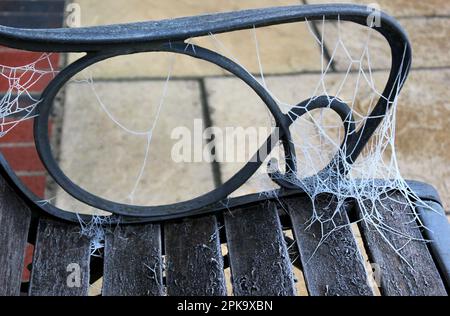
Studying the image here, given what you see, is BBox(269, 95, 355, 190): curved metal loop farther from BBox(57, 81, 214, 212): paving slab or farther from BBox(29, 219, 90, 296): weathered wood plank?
BBox(57, 81, 214, 212): paving slab

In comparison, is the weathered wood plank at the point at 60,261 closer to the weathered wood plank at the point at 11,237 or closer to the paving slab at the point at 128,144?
the weathered wood plank at the point at 11,237

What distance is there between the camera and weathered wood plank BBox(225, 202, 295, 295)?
37.7 inches

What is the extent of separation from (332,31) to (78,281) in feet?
5.88

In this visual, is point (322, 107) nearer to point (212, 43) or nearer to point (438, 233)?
point (438, 233)

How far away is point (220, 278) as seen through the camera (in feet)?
3.20

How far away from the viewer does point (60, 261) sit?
992 mm

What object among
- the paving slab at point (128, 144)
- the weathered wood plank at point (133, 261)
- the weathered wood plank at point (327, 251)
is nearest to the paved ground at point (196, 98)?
the paving slab at point (128, 144)

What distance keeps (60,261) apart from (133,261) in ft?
0.41

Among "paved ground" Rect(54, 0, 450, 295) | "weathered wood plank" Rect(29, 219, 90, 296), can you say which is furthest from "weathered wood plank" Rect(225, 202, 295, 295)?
"paved ground" Rect(54, 0, 450, 295)

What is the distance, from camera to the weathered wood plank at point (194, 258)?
960 millimetres

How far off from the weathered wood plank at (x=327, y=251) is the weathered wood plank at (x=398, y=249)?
33mm

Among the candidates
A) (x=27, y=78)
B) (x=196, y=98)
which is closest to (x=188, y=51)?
(x=196, y=98)

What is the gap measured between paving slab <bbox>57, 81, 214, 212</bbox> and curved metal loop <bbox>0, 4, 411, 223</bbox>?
2.43 feet
